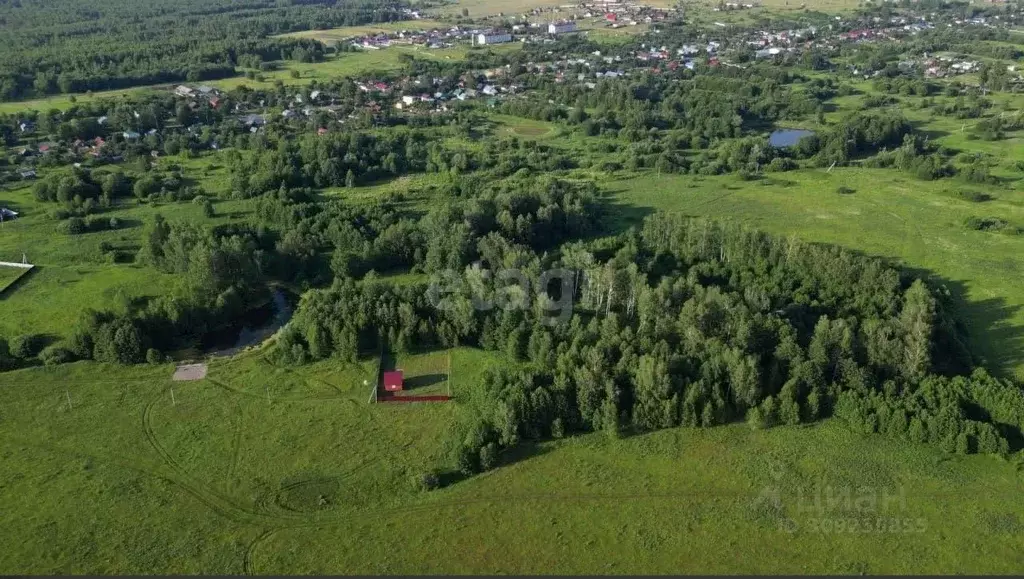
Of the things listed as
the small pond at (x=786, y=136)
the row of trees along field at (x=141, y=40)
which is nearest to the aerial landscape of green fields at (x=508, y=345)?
the small pond at (x=786, y=136)

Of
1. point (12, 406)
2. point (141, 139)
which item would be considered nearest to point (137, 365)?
point (12, 406)

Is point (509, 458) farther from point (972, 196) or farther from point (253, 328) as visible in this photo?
point (972, 196)

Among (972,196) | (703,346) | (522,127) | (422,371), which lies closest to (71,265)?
(422,371)

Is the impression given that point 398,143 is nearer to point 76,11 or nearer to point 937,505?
point 937,505

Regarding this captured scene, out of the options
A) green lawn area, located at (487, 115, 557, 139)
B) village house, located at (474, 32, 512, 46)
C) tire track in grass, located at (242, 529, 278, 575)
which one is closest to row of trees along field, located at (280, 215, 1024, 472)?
tire track in grass, located at (242, 529, 278, 575)

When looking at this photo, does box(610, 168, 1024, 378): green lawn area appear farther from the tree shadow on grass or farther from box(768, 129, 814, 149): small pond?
the tree shadow on grass
